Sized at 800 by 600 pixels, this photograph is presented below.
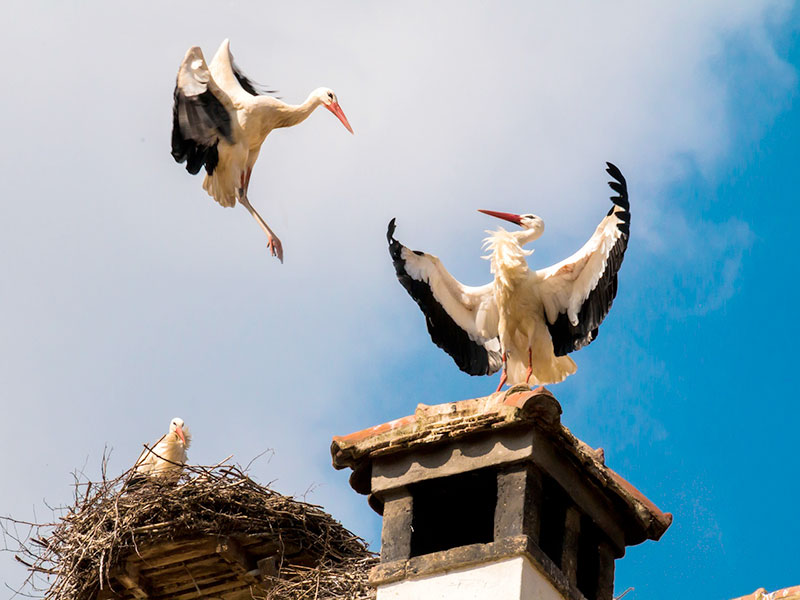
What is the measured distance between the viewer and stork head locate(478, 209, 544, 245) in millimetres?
13086

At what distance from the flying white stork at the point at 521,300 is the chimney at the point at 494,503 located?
10.0 ft

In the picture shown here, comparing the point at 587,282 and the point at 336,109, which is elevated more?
the point at 336,109

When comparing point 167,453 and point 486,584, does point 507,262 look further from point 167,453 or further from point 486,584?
point 486,584

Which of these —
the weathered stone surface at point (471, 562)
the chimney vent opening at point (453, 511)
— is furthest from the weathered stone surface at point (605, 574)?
the chimney vent opening at point (453, 511)

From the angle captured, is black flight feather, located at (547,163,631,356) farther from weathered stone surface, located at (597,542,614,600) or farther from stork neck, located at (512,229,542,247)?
weathered stone surface, located at (597,542,614,600)

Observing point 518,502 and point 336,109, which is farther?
point 336,109

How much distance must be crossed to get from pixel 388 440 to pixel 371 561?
2.16 m

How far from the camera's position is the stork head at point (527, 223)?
42.9 ft

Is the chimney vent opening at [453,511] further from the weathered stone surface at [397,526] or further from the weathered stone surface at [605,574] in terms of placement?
the weathered stone surface at [605,574]

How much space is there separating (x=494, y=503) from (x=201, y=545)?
3054mm

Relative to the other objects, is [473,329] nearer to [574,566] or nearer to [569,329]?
[569,329]

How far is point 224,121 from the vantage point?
14.5 metres

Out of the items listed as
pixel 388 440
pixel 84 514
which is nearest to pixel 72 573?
pixel 84 514

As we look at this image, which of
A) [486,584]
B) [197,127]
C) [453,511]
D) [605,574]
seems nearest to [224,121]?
[197,127]
